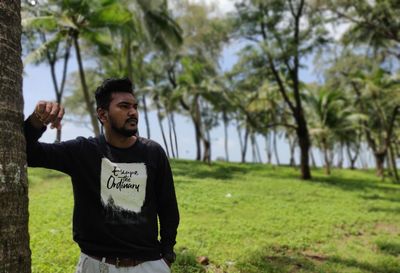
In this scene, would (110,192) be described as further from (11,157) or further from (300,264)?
(300,264)

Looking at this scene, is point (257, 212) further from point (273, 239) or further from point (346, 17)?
point (346, 17)

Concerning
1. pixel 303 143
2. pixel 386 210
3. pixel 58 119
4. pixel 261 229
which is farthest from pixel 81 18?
pixel 58 119

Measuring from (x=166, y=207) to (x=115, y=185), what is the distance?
1.75ft

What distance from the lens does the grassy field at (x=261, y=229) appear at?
7570 millimetres

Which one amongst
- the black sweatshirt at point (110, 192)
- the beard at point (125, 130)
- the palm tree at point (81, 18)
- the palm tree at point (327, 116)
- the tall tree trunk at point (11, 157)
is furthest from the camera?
the palm tree at point (327, 116)

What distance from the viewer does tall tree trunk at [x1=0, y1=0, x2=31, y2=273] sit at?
255 cm

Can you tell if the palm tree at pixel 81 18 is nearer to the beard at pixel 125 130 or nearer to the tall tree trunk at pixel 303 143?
the tall tree trunk at pixel 303 143

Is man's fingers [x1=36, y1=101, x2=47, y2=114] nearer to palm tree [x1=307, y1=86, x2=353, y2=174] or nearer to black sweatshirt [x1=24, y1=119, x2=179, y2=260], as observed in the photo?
black sweatshirt [x1=24, y1=119, x2=179, y2=260]

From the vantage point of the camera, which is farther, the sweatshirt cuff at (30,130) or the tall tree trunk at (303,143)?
the tall tree trunk at (303,143)

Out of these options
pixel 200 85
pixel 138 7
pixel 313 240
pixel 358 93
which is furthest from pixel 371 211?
pixel 358 93

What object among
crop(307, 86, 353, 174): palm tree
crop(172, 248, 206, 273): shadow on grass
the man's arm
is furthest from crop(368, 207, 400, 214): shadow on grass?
crop(307, 86, 353, 174): palm tree

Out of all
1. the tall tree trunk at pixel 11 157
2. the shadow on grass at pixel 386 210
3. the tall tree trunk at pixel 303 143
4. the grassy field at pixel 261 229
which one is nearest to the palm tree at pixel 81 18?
the grassy field at pixel 261 229

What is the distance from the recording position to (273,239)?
9.55m

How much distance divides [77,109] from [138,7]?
948 inches
